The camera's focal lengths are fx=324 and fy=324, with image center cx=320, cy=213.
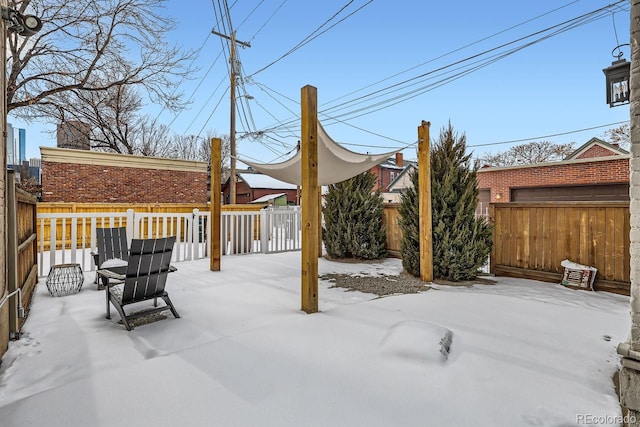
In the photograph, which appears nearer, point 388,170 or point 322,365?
point 322,365

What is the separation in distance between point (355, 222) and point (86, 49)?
30.2 ft

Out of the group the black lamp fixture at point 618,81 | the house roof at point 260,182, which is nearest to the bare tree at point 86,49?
the black lamp fixture at point 618,81

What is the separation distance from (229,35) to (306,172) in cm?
1121

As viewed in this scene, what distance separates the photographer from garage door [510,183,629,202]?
1050 cm

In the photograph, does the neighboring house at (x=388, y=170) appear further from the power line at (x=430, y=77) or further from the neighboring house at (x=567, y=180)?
the neighboring house at (x=567, y=180)

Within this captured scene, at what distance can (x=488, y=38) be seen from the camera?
8336 millimetres

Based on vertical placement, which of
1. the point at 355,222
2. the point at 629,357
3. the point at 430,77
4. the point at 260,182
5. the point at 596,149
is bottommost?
the point at 629,357

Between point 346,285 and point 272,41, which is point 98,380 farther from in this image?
point 272,41

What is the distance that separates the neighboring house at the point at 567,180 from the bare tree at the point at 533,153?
9359mm

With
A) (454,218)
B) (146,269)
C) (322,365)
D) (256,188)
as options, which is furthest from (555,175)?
(256,188)

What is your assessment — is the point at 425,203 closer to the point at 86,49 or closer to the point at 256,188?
the point at 86,49

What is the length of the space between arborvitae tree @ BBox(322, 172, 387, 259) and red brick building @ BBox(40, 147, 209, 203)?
27.2ft

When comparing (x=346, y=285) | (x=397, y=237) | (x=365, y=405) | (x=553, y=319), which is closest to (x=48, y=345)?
(x=365, y=405)

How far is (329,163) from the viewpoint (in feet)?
16.3
